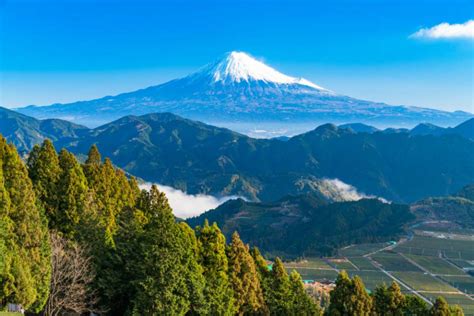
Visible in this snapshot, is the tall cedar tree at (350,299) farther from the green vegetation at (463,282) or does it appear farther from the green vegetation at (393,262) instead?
the green vegetation at (393,262)

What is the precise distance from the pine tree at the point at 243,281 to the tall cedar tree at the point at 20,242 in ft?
31.1

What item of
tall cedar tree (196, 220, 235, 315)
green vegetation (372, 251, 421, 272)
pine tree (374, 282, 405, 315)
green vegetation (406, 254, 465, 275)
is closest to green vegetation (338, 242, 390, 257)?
green vegetation (372, 251, 421, 272)

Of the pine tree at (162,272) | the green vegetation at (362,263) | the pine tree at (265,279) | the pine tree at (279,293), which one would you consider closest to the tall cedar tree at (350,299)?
the pine tree at (279,293)

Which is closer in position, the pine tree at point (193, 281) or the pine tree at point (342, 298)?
the pine tree at point (193, 281)

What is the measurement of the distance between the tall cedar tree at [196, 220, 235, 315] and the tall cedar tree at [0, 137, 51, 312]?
24.4ft

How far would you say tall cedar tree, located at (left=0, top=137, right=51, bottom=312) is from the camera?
19406mm

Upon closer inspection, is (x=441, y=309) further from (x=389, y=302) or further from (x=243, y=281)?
(x=243, y=281)

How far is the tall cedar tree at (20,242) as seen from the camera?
19.4m

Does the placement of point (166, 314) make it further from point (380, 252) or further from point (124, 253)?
point (380, 252)

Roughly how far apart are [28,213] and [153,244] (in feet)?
18.9

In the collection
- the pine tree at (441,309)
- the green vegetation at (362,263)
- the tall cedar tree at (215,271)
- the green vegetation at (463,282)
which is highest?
the tall cedar tree at (215,271)

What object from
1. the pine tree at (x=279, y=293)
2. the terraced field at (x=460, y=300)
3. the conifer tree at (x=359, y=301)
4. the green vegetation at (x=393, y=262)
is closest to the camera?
the conifer tree at (x=359, y=301)

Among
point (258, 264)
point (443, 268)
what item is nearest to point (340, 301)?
point (258, 264)

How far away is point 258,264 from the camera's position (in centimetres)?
3038
